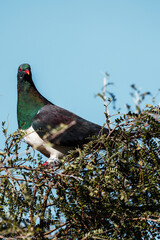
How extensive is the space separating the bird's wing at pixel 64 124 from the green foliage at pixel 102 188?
3.69 ft

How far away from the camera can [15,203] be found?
313 centimetres

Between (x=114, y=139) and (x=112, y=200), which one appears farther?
(x=114, y=139)

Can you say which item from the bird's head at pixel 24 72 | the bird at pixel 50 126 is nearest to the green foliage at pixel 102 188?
the bird at pixel 50 126

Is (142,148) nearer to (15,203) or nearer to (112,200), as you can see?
(112,200)

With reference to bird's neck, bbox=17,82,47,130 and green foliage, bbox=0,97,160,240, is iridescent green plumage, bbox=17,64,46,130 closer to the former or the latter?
bird's neck, bbox=17,82,47,130

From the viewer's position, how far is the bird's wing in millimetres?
4543

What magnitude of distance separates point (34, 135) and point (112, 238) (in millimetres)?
1953

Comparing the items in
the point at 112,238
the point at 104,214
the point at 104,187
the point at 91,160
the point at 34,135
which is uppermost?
the point at 34,135

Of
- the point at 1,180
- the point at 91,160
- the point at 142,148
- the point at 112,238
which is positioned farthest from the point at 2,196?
the point at 142,148

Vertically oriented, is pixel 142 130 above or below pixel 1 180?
above

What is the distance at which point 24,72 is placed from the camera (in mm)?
5148

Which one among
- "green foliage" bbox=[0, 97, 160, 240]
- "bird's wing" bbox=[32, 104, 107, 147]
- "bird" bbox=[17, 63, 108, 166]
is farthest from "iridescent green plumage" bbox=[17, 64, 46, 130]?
"green foliage" bbox=[0, 97, 160, 240]

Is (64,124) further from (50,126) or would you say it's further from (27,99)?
(27,99)

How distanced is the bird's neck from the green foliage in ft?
4.67
